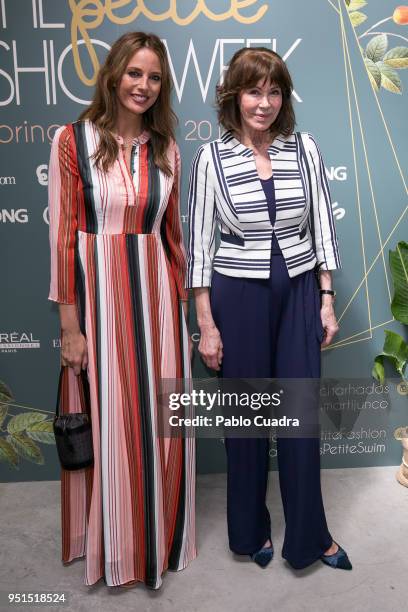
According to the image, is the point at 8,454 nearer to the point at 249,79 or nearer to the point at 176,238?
the point at 176,238

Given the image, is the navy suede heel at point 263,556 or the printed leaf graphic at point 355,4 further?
the printed leaf graphic at point 355,4

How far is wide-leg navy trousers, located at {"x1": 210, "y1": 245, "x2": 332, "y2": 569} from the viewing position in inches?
79.0

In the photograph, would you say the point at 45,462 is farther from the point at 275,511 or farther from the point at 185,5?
the point at 185,5

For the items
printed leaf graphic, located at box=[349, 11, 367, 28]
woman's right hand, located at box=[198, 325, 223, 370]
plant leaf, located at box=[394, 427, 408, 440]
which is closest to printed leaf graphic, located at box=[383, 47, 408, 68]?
printed leaf graphic, located at box=[349, 11, 367, 28]

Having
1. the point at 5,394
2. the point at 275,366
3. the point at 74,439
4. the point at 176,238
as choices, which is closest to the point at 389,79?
the point at 176,238

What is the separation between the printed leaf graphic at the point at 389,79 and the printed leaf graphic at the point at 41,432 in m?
2.15

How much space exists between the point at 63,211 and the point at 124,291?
0.32 metres

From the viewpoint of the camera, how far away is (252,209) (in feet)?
6.34

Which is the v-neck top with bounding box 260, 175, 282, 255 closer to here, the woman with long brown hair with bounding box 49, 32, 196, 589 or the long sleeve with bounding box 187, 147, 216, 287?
the long sleeve with bounding box 187, 147, 216, 287

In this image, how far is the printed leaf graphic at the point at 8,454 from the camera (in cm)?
286

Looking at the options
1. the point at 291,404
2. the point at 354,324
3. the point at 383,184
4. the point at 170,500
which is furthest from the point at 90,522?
the point at 383,184

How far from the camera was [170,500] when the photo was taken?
7.14 ft

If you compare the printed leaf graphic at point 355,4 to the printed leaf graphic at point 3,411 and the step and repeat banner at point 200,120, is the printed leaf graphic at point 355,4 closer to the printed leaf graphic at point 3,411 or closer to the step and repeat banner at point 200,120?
the step and repeat banner at point 200,120

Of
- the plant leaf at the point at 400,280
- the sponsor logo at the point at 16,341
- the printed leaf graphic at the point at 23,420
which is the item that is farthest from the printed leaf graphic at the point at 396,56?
the printed leaf graphic at the point at 23,420
